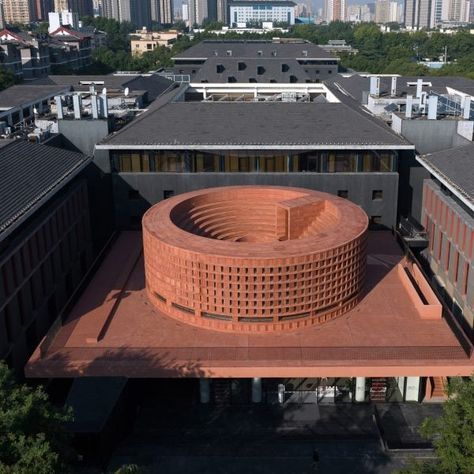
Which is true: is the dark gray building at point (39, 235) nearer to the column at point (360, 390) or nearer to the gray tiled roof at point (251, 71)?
the column at point (360, 390)

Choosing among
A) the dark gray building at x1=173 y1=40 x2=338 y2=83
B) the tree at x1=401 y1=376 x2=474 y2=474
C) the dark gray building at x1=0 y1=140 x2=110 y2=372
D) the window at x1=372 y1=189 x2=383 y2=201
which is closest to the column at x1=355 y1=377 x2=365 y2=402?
the tree at x1=401 y1=376 x2=474 y2=474

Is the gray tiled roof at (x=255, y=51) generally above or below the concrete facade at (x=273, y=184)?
above

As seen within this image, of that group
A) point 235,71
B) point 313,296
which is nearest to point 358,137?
point 313,296

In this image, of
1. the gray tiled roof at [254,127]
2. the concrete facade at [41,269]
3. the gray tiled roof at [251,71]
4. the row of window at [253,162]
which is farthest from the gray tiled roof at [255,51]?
the concrete facade at [41,269]

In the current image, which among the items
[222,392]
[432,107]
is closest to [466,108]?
[432,107]

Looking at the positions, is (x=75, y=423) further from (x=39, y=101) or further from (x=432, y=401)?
(x=39, y=101)

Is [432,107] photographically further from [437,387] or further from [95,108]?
[95,108]
